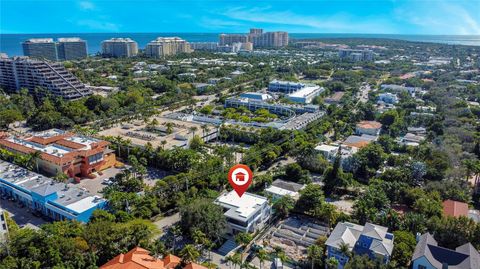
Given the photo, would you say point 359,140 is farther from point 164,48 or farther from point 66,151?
point 164,48

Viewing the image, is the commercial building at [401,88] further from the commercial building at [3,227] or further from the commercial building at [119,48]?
the commercial building at [119,48]

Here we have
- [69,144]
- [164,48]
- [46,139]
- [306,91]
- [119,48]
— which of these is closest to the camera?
[69,144]

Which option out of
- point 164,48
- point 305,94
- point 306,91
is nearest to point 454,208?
point 305,94

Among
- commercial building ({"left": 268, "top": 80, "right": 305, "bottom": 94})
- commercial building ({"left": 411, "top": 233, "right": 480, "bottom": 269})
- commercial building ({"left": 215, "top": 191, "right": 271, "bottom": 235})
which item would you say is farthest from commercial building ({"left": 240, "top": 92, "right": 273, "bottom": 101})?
commercial building ({"left": 411, "top": 233, "right": 480, "bottom": 269})

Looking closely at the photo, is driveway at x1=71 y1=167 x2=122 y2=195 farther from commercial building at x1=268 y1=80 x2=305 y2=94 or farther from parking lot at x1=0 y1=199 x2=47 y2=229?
commercial building at x1=268 y1=80 x2=305 y2=94

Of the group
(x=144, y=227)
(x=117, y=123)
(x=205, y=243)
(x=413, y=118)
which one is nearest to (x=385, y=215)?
(x=205, y=243)

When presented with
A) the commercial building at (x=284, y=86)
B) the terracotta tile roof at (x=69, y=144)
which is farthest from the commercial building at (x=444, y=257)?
the commercial building at (x=284, y=86)

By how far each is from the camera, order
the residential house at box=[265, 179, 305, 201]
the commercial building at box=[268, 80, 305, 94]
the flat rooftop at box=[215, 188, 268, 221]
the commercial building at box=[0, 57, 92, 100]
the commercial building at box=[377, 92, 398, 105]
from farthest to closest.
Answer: the commercial building at box=[268, 80, 305, 94], the commercial building at box=[377, 92, 398, 105], the commercial building at box=[0, 57, 92, 100], the residential house at box=[265, 179, 305, 201], the flat rooftop at box=[215, 188, 268, 221]
